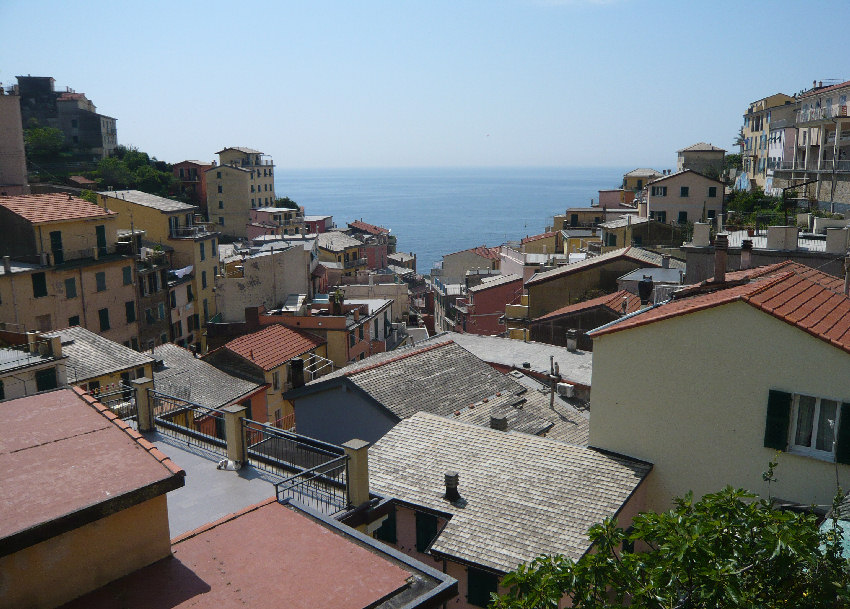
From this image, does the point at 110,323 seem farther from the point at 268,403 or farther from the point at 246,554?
the point at 246,554

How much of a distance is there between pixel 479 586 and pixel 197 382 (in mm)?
17340

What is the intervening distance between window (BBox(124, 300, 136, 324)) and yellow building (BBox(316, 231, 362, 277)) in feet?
94.5

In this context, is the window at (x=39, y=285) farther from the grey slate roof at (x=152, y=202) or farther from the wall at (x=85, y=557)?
the wall at (x=85, y=557)

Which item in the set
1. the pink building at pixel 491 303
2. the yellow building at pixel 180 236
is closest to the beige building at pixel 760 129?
the pink building at pixel 491 303

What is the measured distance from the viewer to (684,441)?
40.2 feet

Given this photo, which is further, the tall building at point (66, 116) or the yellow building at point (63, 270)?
the tall building at point (66, 116)

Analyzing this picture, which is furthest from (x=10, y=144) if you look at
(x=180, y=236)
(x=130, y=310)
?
(x=130, y=310)

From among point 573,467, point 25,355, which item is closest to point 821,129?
point 573,467

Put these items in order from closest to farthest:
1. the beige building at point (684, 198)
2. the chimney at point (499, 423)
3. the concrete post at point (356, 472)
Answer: the concrete post at point (356, 472), the chimney at point (499, 423), the beige building at point (684, 198)

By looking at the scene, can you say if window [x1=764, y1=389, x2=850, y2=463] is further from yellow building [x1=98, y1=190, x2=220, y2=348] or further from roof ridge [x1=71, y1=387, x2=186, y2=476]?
yellow building [x1=98, y1=190, x2=220, y2=348]

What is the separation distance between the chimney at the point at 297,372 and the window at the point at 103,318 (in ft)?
71.7

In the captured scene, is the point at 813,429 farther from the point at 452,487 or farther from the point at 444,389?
the point at 444,389

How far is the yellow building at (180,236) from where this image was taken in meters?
45.9

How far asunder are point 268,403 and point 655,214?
39.2m
